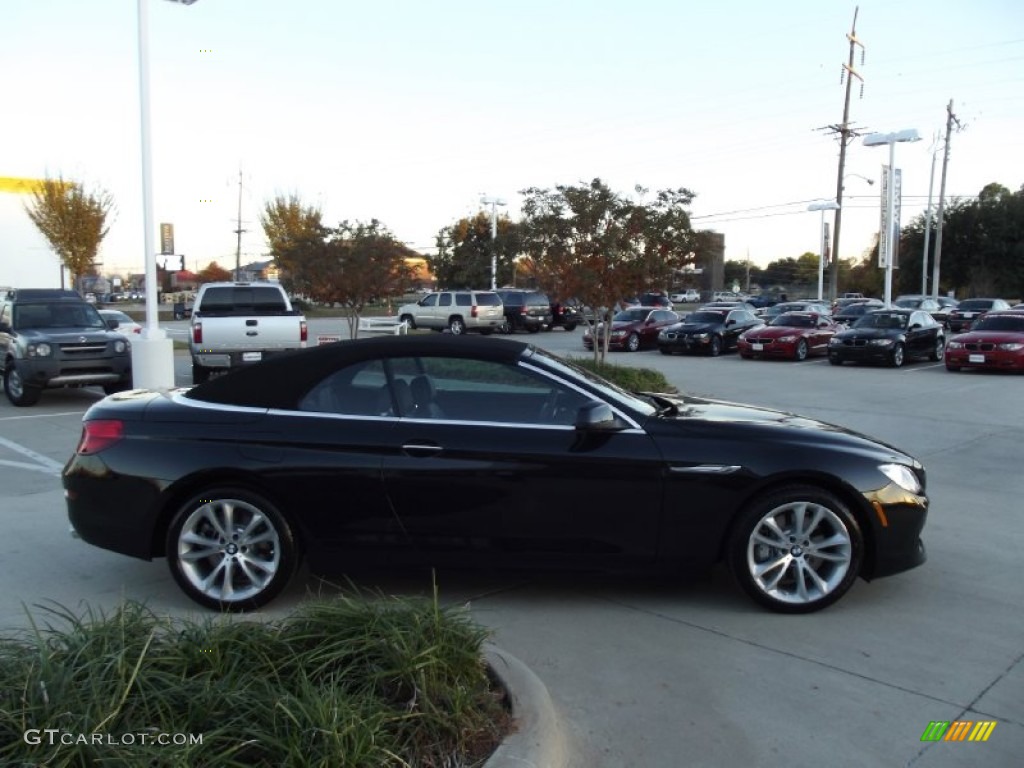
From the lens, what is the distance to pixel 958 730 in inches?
146

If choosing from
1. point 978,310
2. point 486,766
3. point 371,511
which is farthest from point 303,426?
point 978,310

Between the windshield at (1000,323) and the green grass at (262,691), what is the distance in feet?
68.0

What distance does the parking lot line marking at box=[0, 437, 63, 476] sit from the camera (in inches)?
352

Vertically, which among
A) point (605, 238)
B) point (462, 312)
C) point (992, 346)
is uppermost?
point (605, 238)

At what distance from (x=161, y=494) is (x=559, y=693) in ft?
7.95

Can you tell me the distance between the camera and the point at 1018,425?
41.0 feet

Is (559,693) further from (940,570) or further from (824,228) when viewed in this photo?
(824,228)

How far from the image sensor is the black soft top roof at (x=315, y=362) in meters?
5.07

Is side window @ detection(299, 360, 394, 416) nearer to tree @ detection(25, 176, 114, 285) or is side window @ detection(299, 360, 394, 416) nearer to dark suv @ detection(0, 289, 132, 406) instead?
dark suv @ detection(0, 289, 132, 406)

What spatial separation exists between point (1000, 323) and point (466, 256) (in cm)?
4145

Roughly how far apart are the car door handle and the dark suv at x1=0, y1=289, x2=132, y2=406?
10.4 metres

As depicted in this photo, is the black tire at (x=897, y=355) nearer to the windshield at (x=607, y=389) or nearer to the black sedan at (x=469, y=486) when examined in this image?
the black sedan at (x=469, y=486)

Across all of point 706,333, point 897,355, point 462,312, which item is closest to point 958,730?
point 897,355

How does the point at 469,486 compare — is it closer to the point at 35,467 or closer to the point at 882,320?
the point at 35,467
